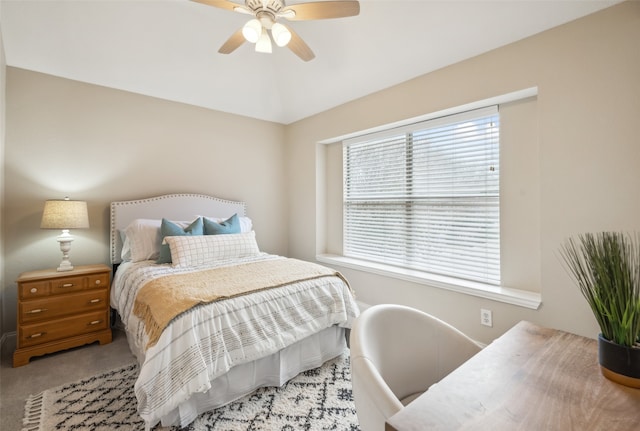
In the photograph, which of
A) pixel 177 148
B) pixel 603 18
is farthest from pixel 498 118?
pixel 177 148

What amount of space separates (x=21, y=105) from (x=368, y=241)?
370 cm

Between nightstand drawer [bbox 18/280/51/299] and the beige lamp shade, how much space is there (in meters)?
0.46

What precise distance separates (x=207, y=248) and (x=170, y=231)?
46cm

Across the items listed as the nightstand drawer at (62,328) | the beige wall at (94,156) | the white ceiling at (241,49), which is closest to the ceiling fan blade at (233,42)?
the white ceiling at (241,49)

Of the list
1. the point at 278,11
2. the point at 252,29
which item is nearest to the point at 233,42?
the point at 252,29

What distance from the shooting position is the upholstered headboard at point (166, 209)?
117 inches

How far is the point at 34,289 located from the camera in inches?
90.0

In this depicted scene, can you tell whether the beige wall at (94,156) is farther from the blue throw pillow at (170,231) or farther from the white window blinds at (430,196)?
the white window blinds at (430,196)

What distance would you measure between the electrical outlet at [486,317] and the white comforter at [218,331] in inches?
40.4

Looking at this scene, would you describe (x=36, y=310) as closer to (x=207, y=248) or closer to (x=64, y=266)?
(x=64, y=266)

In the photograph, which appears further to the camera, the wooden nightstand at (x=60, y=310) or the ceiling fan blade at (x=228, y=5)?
the wooden nightstand at (x=60, y=310)

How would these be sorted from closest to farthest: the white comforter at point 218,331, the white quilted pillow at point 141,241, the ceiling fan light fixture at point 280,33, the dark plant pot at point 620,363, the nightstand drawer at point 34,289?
the dark plant pot at point 620,363, the white comforter at point 218,331, the ceiling fan light fixture at point 280,33, the nightstand drawer at point 34,289, the white quilted pillow at point 141,241

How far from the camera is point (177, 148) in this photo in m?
3.46

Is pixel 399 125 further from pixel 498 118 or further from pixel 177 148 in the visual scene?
pixel 177 148
